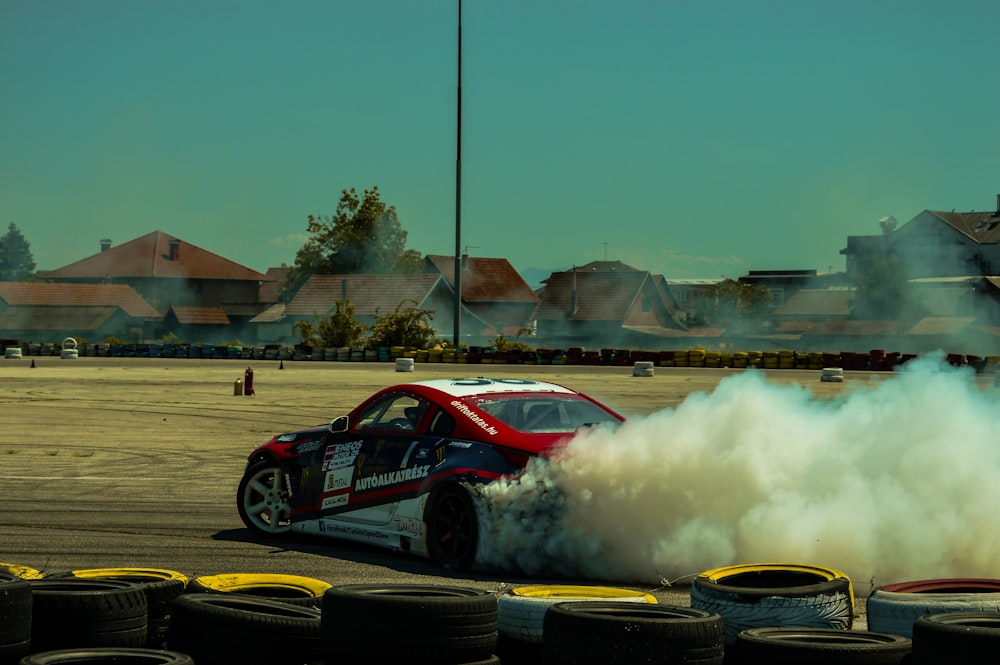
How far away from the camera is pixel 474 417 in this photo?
32.3ft

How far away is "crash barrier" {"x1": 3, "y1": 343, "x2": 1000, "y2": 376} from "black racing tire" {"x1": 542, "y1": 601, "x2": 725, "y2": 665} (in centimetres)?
4356

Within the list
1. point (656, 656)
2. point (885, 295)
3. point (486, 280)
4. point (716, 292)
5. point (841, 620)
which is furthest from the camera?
point (716, 292)

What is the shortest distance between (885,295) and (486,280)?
5638 centimetres

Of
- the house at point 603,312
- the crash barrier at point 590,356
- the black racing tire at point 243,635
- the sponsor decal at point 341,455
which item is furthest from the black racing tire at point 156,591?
the house at point 603,312

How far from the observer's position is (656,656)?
565cm

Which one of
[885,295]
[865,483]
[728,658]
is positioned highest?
[885,295]

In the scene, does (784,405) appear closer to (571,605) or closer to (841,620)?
(841,620)

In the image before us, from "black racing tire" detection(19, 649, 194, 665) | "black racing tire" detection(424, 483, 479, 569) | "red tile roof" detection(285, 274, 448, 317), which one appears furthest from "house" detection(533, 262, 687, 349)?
"black racing tire" detection(19, 649, 194, 665)

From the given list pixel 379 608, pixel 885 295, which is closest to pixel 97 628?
pixel 379 608

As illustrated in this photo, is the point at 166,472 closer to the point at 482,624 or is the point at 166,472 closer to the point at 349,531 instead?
the point at 349,531

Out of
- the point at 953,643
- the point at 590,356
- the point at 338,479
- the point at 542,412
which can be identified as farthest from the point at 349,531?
the point at 590,356

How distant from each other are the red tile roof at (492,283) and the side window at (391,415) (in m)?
89.4

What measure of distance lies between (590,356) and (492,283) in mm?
43921

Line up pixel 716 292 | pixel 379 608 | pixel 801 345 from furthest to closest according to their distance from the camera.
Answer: pixel 716 292
pixel 801 345
pixel 379 608
